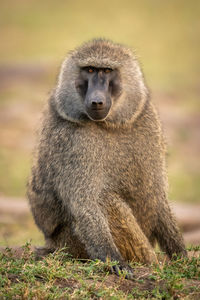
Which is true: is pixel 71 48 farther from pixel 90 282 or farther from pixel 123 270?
pixel 90 282

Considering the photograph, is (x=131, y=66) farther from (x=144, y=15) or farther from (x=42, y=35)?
(x=144, y=15)

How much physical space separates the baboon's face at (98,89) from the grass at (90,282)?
1109 mm

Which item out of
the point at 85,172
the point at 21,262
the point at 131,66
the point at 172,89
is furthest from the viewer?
the point at 172,89

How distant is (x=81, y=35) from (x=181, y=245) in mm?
23518

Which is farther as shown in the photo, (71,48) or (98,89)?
(71,48)

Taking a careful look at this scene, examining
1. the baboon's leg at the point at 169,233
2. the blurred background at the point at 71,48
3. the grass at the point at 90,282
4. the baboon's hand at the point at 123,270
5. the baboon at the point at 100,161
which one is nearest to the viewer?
the grass at the point at 90,282

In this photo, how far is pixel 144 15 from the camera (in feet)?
99.8

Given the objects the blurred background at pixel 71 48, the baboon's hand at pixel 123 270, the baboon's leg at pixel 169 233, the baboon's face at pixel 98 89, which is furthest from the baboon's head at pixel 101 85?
the baboon's hand at pixel 123 270

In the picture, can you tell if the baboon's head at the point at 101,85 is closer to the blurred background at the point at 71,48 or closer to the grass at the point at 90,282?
the blurred background at the point at 71,48

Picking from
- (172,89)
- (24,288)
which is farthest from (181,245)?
(172,89)

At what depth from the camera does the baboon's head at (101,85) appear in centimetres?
427

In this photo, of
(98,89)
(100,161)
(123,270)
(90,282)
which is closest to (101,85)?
(98,89)

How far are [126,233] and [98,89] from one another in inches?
44.1

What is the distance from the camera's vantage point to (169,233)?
477 centimetres
